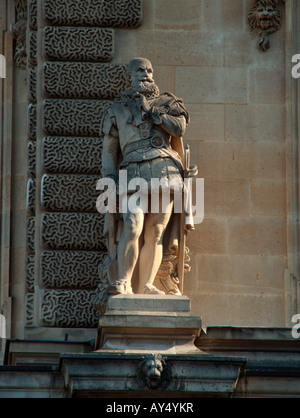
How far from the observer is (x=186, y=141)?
18.5 meters

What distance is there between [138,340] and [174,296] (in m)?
0.56

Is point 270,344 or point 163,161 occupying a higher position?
point 163,161

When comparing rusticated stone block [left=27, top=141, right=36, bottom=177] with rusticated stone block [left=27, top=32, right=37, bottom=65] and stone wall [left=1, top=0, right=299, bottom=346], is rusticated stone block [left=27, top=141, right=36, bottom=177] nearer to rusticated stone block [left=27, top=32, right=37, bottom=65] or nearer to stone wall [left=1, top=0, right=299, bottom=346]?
stone wall [left=1, top=0, right=299, bottom=346]

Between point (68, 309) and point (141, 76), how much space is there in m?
2.53

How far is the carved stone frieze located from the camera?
18.8 metres

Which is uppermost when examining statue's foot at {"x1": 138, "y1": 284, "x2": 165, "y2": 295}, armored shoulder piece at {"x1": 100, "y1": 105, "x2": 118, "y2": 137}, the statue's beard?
the statue's beard

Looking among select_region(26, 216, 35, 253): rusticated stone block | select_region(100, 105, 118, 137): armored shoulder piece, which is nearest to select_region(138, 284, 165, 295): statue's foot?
select_region(100, 105, 118, 137): armored shoulder piece

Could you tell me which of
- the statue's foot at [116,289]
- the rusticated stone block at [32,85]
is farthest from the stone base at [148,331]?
the rusticated stone block at [32,85]

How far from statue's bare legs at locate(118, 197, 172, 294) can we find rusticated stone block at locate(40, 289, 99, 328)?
1.08 m

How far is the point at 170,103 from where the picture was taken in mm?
17297

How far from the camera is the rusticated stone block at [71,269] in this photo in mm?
17984

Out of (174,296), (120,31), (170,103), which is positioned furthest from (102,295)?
(120,31)

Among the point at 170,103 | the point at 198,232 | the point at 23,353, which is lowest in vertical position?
the point at 23,353

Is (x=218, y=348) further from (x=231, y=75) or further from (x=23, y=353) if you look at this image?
(x=231, y=75)
